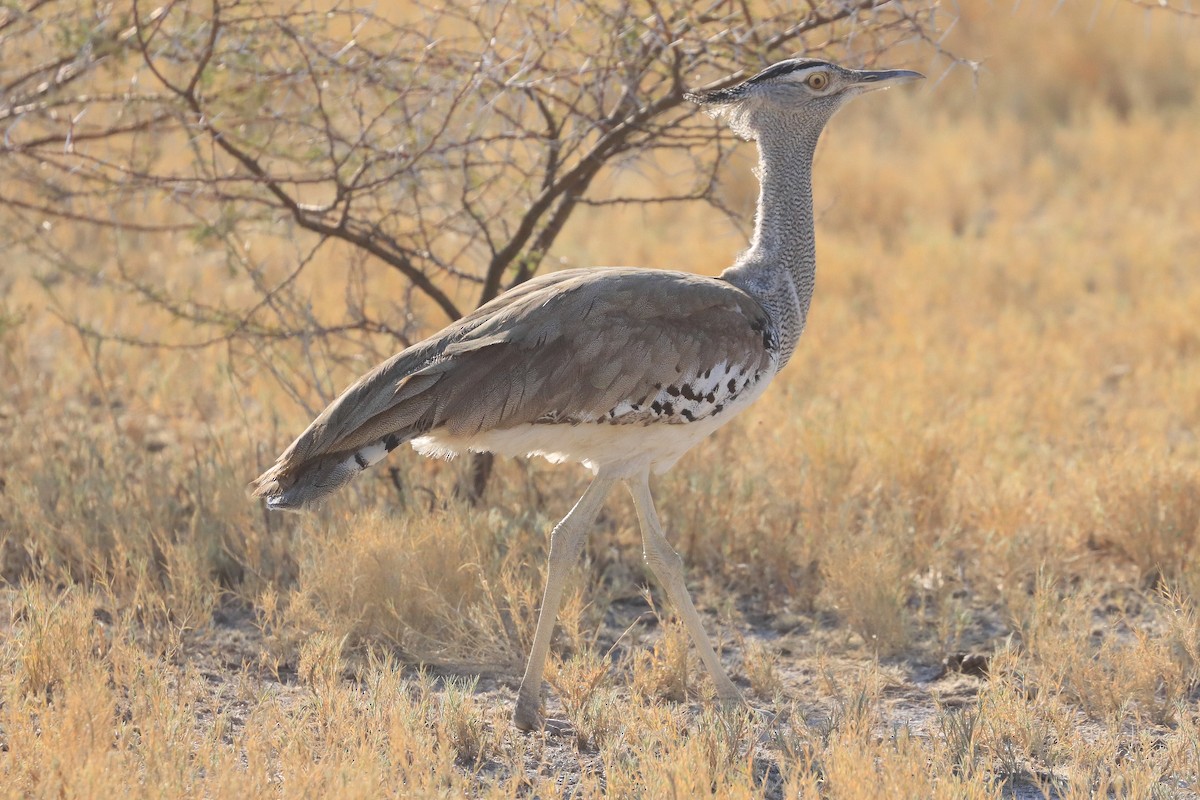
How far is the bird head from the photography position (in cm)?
392

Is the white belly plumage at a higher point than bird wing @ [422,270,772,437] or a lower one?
lower

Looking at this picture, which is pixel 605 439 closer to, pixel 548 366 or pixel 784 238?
pixel 548 366

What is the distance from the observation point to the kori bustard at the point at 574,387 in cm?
353

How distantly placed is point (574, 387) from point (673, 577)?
703mm

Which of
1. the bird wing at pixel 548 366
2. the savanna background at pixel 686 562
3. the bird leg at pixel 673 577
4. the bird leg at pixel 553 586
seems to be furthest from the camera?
the bird leg at pixel 673 577

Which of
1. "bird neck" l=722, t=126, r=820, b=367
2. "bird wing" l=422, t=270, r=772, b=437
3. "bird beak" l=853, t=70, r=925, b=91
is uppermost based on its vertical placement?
"bird beak" l=853, t=70, r=925, b=91

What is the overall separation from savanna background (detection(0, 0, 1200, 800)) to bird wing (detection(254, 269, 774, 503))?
2.14 feet

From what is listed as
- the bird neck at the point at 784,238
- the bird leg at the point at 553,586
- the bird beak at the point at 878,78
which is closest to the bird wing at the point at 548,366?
the bird neck at the point at 784,238

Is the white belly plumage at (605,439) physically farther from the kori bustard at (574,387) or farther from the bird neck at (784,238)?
the bird neck at (784,238)

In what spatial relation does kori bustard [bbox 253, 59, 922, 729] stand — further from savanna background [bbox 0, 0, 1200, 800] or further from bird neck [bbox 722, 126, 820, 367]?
savanna background [bbox 0, 0, 1200, 800]

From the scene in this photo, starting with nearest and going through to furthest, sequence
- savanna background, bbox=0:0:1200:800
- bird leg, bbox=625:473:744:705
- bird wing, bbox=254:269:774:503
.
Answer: savanna background, bbox=0:0:1200:800
bird wing, bbox=254:269:774:503
bird leg, bbox=625:473:744:705

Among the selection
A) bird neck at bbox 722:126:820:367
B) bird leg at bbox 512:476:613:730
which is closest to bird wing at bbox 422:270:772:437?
bird neck at bbox 722:126:820:367

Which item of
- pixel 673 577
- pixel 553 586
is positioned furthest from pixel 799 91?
pixel 553 586

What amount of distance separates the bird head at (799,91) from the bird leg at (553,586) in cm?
113
